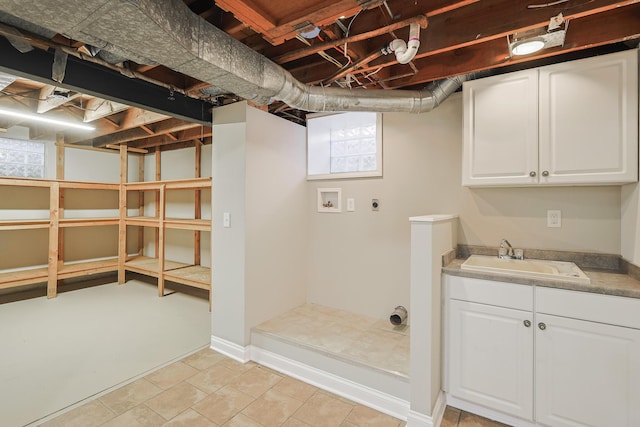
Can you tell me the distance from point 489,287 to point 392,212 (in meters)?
1.16

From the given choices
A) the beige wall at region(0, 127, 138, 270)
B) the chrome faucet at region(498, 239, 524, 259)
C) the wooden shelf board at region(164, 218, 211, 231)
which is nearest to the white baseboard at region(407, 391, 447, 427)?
the chrome faucet at region(498, 239, 524, 259)

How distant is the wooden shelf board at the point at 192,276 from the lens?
145 inches

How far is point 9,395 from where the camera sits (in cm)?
204

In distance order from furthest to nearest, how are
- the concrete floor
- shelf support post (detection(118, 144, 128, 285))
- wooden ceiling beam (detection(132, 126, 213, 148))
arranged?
shelf support post (detection(118, 144, 128, 285)) < wooden ceiling beam (detection(132, 126, 213, 148)) < the concrete floor

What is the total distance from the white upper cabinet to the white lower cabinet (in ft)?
2.60

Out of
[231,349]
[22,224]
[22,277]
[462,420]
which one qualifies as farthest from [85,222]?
[462,420]

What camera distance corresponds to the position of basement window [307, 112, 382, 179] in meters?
2.91

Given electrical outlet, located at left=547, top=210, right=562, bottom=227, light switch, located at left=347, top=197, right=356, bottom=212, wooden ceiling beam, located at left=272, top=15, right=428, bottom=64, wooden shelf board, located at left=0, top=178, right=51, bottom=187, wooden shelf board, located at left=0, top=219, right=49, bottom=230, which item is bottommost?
wooden shelf board, located at left=0, top=219, right=49, bottom=230

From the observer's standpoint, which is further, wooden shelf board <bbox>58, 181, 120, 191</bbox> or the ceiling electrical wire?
wooden shelf board <bbox>58, 181, 120, 191</bbox>

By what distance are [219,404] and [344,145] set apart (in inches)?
98.6

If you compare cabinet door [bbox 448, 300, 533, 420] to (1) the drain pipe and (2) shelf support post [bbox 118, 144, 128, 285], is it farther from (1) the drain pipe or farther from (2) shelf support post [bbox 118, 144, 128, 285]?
(2) shelf support post [bbox 118, 144, 128, 285]

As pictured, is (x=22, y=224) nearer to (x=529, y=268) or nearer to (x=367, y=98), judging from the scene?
(x=367, y=98)

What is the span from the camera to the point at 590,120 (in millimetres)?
1811

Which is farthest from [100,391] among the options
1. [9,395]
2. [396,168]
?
[396,168]
